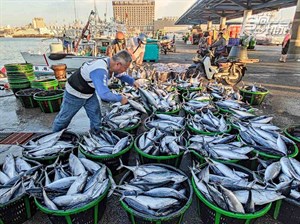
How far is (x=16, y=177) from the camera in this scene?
8.49 feet

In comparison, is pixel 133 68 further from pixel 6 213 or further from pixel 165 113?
pixel 6 213

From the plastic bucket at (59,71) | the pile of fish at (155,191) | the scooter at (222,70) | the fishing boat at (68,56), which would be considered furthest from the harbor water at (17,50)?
the pile of fish at (155,191)

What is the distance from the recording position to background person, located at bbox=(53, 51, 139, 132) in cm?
317

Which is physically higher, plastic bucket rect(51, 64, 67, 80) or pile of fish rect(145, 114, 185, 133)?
plastic bucket rect(51, 64, 67, 80)

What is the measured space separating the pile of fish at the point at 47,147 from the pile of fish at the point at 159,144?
1.17m

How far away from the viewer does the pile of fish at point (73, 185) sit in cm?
224

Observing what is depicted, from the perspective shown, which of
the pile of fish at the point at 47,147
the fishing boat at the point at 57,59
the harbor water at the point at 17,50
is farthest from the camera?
the harbor water at the point at 17,50

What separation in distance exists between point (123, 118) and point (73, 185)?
203 centimetres

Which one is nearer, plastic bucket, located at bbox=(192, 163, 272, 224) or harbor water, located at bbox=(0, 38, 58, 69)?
plastic bucket, located at bbox=(192, 163, 272, 224)

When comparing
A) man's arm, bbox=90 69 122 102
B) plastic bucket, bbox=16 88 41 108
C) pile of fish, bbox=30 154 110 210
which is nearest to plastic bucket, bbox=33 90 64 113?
plastic bucket, bbox=16 88 41 108

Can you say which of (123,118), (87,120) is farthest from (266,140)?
(87,120)

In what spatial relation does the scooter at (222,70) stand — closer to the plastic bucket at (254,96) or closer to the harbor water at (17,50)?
the plastic bucket at (254,96)

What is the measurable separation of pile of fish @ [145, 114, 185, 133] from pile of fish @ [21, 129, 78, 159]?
153 cm

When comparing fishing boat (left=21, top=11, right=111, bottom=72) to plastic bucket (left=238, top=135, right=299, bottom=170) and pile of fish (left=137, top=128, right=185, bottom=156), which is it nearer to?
pile of fish (left=137, top=128, right=185, bottom=156)
